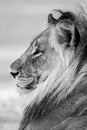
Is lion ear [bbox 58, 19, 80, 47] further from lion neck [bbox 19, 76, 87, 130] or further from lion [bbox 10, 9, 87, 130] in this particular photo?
lion neck [bbox 19, 76, 87, 130]

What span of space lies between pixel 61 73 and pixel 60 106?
0.80 m

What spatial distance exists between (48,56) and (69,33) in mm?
691

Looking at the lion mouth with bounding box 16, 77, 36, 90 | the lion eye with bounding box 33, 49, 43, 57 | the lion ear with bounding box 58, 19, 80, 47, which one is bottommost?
the lion mouth with bounding box 16, 77, 36, 90

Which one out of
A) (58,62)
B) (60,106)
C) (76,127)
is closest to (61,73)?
(58,62)

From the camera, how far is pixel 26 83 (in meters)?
10.5

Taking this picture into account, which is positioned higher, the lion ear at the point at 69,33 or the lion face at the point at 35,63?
the lion ear at the point at 69,33

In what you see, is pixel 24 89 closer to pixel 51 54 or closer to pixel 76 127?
pixel 51 54

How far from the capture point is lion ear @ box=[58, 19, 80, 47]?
9.40 m

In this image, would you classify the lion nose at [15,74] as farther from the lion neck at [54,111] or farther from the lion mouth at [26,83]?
the lion neck at [54,111]

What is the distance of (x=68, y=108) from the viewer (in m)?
8.91

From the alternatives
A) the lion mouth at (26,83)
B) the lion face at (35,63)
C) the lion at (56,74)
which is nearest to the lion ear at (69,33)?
the lion at (56,74)

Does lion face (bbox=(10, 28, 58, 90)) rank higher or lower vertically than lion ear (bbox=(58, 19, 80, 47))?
lower

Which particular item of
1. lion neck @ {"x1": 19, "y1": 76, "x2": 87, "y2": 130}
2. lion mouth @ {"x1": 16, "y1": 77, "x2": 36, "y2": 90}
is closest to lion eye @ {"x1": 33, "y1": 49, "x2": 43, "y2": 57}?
lion mouth @ {"x1": 16, "y1": 77, "x2": 36, "y2": 90}

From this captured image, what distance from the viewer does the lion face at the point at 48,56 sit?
962 cm
